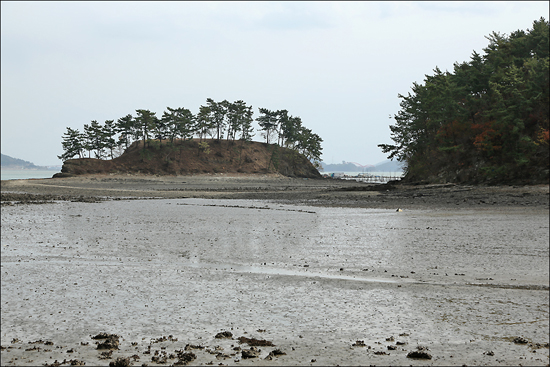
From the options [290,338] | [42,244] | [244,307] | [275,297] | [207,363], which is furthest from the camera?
[42,244]

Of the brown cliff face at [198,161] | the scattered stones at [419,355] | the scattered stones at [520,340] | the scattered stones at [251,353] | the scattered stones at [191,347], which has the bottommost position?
the scattered stones at [191,347]

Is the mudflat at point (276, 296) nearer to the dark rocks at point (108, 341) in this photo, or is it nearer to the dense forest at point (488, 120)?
the dark rocks at point (108, 341)

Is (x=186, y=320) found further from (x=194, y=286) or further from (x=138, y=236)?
(x=138, y=236)

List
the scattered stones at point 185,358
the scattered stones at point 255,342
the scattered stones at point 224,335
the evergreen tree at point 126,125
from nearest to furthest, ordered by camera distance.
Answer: the scattered stones at point 185,358 → the scattered stones at point 255,342 → the scattered stones at point 224,335 → the evergreen tree at point 126,125

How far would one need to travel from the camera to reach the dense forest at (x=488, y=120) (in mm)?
45922

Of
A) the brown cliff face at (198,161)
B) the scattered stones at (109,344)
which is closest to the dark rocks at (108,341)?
the scattered stones at (109,344)

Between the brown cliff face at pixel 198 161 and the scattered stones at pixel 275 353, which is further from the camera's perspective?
the brown cliff face at pixel 198 161

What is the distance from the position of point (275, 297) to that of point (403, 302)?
2289 millimetres

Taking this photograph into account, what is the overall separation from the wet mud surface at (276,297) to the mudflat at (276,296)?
32 millimetres

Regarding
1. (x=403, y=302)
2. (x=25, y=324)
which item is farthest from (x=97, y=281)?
(x=403, y=302)

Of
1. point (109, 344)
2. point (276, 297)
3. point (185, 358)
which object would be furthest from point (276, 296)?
point (109, 344)

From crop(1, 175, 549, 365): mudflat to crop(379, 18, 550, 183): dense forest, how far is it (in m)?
30.2

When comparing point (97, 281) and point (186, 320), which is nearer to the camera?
point (186, 320)

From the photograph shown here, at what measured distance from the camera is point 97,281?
9.95m
